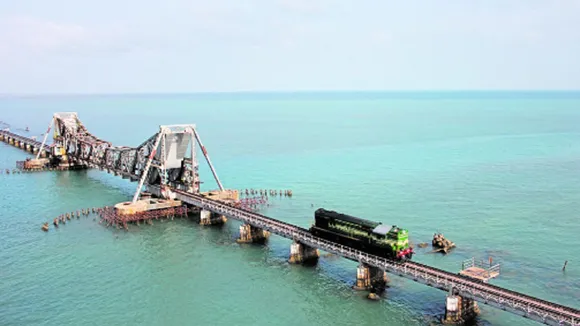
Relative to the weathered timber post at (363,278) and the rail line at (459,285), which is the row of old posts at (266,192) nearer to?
the rail line at (459,285)

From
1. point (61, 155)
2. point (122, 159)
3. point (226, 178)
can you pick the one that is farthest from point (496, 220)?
point (61, 155)

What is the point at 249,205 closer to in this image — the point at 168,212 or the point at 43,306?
the point at 168,212

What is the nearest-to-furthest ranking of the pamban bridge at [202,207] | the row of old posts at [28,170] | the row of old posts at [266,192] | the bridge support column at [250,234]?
the pamban bridge at [202,207] < the bridge support column at [250,234] < the row of old posts at [266,192] < the row of old posts at [28,170]

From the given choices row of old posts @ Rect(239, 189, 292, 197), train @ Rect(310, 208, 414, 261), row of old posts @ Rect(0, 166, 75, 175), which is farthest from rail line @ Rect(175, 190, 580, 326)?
row of old posts @ Rect(0, 166, 75, 175)

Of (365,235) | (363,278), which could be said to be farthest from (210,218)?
(363,278)

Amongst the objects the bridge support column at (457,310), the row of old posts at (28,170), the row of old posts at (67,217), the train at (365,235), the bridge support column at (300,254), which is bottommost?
the bridge support column at (457,310)

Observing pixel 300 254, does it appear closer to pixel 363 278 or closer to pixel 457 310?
pixel 363 278

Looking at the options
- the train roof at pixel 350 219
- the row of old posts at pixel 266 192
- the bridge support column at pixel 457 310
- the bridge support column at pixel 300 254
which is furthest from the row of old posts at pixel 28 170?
the bridge support column at pixel 457 310
